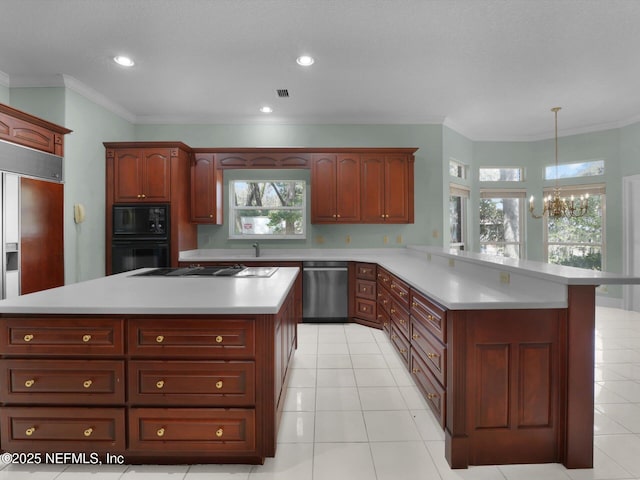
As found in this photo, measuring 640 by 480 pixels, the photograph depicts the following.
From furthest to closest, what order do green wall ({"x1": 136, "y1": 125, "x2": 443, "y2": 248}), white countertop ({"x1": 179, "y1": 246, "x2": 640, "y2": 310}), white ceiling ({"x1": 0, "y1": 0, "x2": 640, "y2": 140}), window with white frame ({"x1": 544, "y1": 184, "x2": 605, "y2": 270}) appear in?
window with white frame ({"x1": 544, "y1": 184, "x2": 605, "y2": 270})
green wall ({"x1": 136, "y1": 125, "x2": 443, "y2": 248})
white ceiling ({"x1": 0, "y1": 0, "x2": 640, "y2": 140})
white countertop ({"x1": 179, "y1": 246, "x2": 640, "y2": 310})

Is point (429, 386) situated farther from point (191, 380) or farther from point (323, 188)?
point (323, 188)

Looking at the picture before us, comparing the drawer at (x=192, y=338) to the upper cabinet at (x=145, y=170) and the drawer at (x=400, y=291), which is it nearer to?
the drawer at (x=400, y=291)

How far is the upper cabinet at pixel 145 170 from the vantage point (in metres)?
4.29

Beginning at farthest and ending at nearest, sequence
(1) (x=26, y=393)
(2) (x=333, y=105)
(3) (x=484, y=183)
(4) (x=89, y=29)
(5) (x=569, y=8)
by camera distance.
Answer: (3) (x=484, y=183) < (2) (x=333, y=105) < (4) (x=89, y=29) < (5) (x=569, y=8) < (1) (x=26, y=393)

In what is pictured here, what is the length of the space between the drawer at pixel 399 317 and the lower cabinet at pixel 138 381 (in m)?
1.46

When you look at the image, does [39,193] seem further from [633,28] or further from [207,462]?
[633,28]

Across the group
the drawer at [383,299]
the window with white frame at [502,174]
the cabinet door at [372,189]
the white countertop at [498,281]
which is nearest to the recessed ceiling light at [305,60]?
the cabinet door at [372,189]

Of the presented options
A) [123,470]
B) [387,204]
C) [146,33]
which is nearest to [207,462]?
[123,470]

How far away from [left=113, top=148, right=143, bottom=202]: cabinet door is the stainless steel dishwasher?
2.42 meters

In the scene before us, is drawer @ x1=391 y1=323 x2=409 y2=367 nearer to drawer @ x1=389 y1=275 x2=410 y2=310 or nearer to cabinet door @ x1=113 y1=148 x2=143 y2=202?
drawer @ x1=389 y1=275 x2=410 y2=310

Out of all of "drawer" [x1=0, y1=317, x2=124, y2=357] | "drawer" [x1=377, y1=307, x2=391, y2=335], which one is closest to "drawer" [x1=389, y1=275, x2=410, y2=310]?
"drawer" [x1=377, y1=307, x2=391, y2=335]

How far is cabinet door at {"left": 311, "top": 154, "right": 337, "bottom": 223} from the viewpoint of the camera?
4.68 metres

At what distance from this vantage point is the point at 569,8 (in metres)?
2.54

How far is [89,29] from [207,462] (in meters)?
3.44
